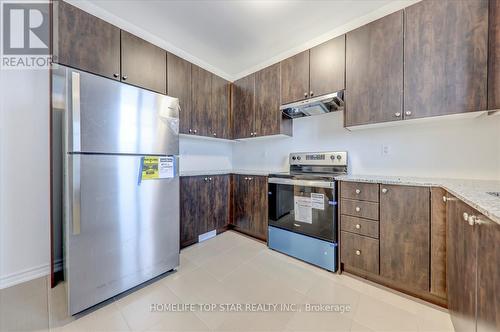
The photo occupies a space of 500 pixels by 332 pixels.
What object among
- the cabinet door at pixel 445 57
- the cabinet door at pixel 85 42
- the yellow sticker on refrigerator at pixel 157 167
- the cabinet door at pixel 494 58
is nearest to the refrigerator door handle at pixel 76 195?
the yellow sticker on refrigerator at pixel 157 167

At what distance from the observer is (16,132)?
5.59ft

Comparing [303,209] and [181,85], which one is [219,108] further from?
[303,209]

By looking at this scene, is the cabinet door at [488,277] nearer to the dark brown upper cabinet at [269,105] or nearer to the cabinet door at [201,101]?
the dark brown upper cabinet at [269,105]

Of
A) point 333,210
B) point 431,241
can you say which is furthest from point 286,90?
point 431,241

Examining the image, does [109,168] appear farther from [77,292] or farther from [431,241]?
[431,241]

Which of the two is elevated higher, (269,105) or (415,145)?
(269,105)

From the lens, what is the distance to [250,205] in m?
2.66

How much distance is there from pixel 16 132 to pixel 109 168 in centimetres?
111

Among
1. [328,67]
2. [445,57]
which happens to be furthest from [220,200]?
[445,57]

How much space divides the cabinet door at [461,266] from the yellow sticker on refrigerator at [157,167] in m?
1.98

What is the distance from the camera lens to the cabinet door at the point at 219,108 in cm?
281

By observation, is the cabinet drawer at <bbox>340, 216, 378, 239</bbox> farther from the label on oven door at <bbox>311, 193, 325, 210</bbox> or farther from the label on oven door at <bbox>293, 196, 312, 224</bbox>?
the label on oven door at <bbox>293, 196, 312, 224</bbox>

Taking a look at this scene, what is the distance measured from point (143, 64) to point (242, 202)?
2.03 meters

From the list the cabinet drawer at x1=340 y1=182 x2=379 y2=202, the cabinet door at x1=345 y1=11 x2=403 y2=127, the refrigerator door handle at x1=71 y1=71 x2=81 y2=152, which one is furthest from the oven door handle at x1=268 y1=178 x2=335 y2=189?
the refrigerator door handle at x1=71 y1=71 x2=81 y2=152
